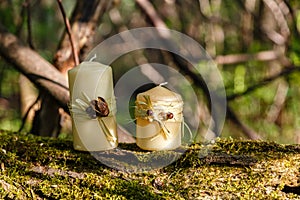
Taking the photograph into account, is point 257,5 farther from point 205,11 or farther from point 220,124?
point 220,124

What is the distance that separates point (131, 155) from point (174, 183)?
0.49ft

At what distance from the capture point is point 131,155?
116cm

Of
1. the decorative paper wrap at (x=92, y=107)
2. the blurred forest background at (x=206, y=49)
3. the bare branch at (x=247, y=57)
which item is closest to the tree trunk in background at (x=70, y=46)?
the blurred forest background at (x=206, y=49)

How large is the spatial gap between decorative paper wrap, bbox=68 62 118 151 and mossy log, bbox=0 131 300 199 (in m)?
0.04

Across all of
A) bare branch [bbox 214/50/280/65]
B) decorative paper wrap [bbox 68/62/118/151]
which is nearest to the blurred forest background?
bare branch [bbox 214/50/280/65]

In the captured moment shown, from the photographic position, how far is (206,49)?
3.01 m

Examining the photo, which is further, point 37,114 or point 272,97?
point 272,97

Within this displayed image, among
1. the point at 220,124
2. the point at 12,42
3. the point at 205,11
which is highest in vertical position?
the point at 205,11

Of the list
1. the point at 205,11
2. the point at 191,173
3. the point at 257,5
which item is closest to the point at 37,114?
the point at 191,173

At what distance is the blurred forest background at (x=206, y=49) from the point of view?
6.48 ft

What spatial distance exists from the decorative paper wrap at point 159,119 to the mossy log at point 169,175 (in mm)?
39

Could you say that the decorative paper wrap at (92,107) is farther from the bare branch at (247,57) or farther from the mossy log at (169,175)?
the bare branch at (247,57)

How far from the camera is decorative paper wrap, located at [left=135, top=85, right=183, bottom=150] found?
1136mm

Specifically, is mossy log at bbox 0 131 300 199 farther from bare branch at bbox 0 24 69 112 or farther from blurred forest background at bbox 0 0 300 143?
blurred forest background at bbox 0 0 300 143
